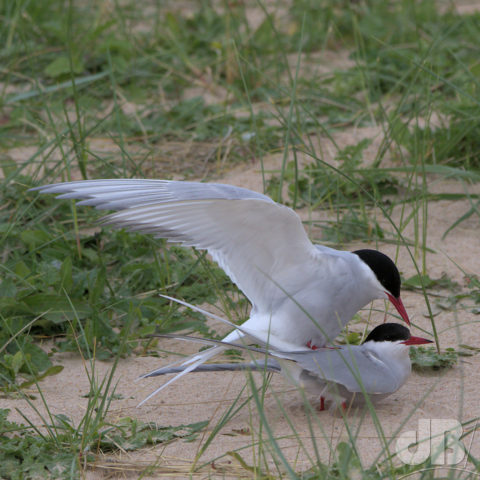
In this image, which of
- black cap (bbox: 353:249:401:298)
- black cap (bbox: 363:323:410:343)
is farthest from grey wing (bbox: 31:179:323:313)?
black cap (bbox: 363:323:410:343)

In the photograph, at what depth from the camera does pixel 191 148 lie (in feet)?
14.6

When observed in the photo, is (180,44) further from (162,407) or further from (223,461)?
(223,461)

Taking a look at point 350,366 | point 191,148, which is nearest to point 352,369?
point 350,366

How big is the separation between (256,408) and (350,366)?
0.36 meters

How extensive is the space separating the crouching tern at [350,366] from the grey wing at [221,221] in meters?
0.21

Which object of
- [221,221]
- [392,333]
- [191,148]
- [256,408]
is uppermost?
[221,221]

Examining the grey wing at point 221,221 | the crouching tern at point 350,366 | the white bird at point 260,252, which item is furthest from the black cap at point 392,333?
the grey wing at point 221,221

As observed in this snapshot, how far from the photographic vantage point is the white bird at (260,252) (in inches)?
91.2

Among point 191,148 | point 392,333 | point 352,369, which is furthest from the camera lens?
point 191,148

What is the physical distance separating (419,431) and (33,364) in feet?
4.33

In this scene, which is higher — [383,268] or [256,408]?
[383,268]

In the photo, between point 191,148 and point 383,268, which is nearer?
point 383,268

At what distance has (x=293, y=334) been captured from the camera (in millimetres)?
2498

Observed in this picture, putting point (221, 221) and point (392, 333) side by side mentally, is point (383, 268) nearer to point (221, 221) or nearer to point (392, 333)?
point (392, 333)
